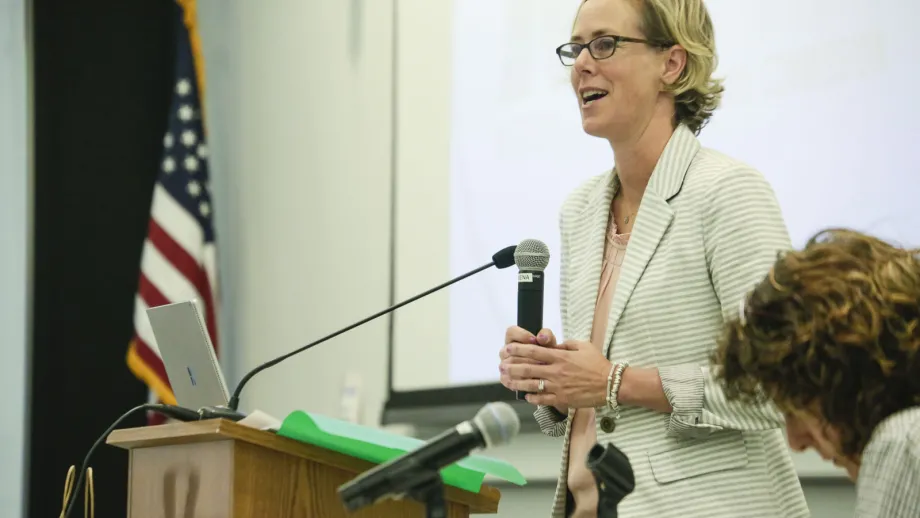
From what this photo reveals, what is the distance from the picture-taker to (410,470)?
1.14 m

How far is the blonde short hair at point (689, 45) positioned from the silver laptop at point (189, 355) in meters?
0.99

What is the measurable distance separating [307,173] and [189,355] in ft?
7.40

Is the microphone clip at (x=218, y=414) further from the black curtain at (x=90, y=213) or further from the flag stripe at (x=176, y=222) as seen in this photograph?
the black curtain at (x=90, y=213)

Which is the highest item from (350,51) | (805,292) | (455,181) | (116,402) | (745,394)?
(350,51)

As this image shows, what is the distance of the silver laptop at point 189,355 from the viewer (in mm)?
2123

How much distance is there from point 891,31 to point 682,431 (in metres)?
1.10

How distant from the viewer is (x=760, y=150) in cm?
258

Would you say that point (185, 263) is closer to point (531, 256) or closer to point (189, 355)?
point (189, 355)

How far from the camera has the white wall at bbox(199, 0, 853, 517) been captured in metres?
3.93

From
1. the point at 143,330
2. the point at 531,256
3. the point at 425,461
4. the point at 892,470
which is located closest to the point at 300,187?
the point at 143,330

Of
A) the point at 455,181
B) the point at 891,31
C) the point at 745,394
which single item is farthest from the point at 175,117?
the point at 745,394

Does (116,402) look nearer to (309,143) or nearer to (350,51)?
(309,143)

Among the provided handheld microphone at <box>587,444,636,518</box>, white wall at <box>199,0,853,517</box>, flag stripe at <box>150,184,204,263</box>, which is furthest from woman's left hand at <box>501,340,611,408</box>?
flag stripe at <box>150,184,204,263</box>

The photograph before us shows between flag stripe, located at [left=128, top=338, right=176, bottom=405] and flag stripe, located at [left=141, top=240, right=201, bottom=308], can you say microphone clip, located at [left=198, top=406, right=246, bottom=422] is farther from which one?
flag stripe, located at [left=141, top=240, right=201, bottom=308]
